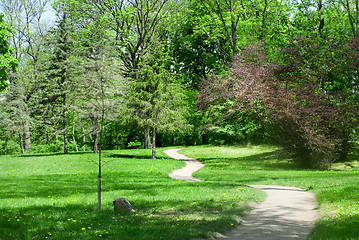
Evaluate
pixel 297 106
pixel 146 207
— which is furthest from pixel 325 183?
pixel 146 207

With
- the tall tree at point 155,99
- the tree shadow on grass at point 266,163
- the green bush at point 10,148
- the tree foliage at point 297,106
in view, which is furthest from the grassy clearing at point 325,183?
the green bush at point 10,148

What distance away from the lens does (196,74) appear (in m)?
43.5

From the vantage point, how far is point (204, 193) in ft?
41.4

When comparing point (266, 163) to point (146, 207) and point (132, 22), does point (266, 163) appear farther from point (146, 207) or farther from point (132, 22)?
point (132, 22)

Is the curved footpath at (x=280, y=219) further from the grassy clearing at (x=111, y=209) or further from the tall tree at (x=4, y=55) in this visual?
the tall tree at (x=4, y=55)

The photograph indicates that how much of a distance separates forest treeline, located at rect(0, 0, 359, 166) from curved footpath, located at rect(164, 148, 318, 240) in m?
8.16

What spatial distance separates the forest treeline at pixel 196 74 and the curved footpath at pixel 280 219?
816 cm

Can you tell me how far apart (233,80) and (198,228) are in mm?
18980

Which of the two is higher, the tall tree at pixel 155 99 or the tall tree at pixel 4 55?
the tall tree at pixel 4 55

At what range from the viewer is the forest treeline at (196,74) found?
75.6 ft

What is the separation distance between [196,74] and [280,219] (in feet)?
117

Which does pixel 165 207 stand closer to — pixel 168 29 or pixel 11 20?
pixel 168 29

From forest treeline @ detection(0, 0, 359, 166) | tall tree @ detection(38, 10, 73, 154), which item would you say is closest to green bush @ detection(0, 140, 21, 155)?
forest treeline @ detection(0, 0, 359, 166)

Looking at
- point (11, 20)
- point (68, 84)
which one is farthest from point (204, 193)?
point (11, 20)
